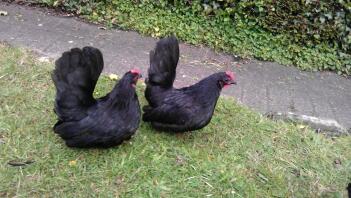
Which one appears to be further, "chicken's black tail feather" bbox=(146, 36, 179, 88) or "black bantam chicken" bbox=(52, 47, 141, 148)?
"chicken's black tail feather" bbox=(146, 36, 179, 88)

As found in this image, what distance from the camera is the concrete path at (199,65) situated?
5055mm

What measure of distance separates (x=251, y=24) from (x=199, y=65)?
4.10 ft

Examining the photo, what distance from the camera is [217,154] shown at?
389cm

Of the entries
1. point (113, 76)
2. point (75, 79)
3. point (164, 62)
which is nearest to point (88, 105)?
point (75, 79)

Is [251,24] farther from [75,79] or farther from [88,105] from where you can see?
[75,79]

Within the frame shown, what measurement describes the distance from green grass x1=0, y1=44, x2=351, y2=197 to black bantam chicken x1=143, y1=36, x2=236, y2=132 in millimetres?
236

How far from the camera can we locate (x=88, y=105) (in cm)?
347

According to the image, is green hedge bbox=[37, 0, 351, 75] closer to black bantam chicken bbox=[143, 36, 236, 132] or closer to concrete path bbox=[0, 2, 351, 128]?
concrete path bbox=[0, 2, 351, 128]

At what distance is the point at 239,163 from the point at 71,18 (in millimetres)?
4009

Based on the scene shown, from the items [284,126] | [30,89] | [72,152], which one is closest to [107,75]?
[30,89]

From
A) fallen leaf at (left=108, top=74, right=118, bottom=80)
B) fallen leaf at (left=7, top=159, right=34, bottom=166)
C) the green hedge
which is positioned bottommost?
fallen leaf at (left=7, top=159, right=34, bottom=166)

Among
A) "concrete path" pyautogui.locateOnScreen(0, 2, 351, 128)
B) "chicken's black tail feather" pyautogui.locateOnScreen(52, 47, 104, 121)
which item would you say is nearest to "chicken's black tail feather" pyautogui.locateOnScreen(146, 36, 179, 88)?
"chicken's black tail feather" pyautogui.locateOnScreen(52, 47, 104, 121)

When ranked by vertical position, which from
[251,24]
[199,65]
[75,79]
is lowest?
[199,65]

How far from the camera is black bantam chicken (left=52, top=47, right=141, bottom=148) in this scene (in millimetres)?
3242
